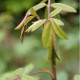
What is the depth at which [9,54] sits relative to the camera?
3.05 m

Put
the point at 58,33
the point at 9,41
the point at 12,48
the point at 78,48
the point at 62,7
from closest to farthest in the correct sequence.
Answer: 1. the point at 58,33
2. the point at 62,7
3. the point at 78,48
4. the point at 12,48
5. the point at 9,41

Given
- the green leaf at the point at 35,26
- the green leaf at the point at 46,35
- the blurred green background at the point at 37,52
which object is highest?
the green leaf at the point at 35,26

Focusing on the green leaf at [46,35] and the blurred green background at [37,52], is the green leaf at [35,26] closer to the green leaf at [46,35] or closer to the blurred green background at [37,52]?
the green leaf at [46,35]

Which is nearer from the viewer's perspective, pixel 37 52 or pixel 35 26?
pixel 35 26

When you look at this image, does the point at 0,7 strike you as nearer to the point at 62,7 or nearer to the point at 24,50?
the point at 24,50

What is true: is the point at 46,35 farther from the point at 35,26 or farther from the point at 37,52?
the point at 37,52

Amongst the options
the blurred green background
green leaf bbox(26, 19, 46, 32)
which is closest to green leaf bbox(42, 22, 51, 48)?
green leaf bbox(26, 19, 46, 32)

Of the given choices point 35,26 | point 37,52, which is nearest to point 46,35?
point 35,26

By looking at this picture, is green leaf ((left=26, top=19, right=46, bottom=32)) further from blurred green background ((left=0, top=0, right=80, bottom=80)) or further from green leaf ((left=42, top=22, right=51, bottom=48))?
blurred green background ((left=0, top=0, right=80, bottom=80))

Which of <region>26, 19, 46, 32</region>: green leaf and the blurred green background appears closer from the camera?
A: <region>26, 19, 46, 32</region>: green leaf

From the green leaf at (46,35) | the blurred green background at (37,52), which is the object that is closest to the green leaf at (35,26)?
the green leaf at (46,35)

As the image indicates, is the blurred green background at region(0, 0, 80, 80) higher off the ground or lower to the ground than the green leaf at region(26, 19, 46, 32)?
lower

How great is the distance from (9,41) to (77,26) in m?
1.31

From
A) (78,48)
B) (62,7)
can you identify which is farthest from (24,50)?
(62,7)
